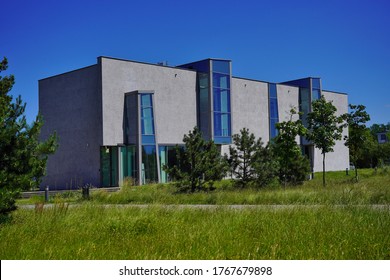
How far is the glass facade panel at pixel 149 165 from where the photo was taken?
114 ft

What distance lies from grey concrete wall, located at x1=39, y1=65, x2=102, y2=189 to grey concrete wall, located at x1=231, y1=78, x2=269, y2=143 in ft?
45.2

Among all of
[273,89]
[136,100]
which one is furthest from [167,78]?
[273,89]

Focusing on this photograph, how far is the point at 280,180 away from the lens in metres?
25.1

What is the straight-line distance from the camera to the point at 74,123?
37000mm

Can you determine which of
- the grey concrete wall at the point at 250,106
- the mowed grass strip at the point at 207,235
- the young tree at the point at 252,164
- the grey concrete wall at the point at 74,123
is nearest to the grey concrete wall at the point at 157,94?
the grey concrete wall at the point at 74,123

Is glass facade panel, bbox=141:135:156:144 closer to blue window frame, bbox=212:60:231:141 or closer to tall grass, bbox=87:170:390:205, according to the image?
blue window frame, bbox=212:60:231:141

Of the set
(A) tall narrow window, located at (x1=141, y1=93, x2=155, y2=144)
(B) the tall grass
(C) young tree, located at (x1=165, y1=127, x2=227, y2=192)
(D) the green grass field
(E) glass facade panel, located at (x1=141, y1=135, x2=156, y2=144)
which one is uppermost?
(A) tall narrow window, located at (x1=141, y1=93, x2=155, y2=144)

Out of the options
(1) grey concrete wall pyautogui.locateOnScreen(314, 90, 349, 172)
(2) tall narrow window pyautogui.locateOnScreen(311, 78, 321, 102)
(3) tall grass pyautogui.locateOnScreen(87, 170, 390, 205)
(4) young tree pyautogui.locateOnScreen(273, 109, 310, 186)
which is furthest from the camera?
(1) grey concrete wall pyautogui.locateOnScreen(314, 90, 349, 172)

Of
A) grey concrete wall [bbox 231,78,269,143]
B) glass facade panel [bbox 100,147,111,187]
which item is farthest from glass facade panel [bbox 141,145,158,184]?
grey concrete wall [bbox 231,78,269,143]

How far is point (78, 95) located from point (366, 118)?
22088 mm

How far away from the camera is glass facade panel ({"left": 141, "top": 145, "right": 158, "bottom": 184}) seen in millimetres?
34812

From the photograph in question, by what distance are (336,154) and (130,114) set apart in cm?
3134

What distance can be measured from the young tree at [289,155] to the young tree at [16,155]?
1598 cm

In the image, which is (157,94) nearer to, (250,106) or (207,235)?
(250,106)
